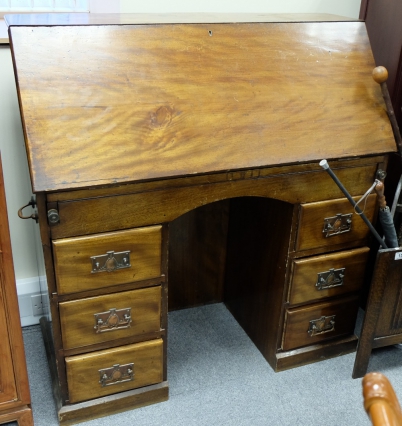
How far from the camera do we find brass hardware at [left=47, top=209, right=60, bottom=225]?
1259 millimetres

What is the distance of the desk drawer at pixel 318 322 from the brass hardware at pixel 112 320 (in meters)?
0.55

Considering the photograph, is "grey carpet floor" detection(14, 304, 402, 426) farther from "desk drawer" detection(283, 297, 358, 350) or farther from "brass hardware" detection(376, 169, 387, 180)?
→ "brass hardware" detection(376, 169, 387, 180)

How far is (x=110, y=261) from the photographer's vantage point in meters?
1.39

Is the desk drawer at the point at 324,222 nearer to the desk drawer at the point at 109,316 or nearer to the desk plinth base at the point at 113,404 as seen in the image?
the desk drawer at the point at 109,316

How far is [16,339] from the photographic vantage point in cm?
142

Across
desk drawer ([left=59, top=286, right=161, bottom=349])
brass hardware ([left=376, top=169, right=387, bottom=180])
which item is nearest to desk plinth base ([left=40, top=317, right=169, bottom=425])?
desk drawer ([left=59, top=286, right=161, bottom=349])

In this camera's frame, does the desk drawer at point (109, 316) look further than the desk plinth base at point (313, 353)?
No

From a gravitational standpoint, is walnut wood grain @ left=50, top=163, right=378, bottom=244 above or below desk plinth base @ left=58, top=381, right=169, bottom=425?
above

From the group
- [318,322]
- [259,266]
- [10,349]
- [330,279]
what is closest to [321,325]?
[318,322]

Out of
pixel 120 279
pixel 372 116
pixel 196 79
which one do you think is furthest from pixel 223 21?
pixel 120 279

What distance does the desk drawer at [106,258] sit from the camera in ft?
4.38

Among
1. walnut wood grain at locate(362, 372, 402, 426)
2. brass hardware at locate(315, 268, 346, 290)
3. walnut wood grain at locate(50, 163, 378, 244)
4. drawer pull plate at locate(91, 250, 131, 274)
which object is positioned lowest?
brass hardware at locate(315, 268, 346, 290)

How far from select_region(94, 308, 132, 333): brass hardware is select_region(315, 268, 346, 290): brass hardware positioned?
0.63 metres

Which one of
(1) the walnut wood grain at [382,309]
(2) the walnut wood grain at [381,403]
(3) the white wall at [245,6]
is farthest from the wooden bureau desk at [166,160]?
(2) the walnut wood grain at [381,403]
